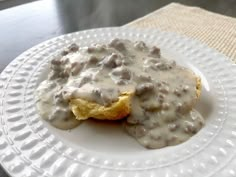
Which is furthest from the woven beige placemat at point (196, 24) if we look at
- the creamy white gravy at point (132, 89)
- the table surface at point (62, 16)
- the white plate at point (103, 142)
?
the creamy white gravy at point (132, 89)

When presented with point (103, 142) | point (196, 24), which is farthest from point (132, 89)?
point (196, 24)

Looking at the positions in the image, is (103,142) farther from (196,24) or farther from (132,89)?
(196,24)

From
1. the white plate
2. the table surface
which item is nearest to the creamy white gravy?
the white plate

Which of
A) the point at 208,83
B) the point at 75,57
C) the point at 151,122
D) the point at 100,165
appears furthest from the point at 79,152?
the point at 208,83

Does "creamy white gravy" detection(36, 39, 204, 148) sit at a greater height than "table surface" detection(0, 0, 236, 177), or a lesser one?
greater

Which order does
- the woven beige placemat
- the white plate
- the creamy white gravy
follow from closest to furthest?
the white plate → the creamy white gravy → the woven beige placemat

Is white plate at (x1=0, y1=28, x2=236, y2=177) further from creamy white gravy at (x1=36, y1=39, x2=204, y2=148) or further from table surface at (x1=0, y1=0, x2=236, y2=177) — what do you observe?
table surface at (x1=0, y1=0, x2=236, y2=177)
